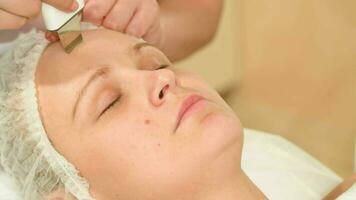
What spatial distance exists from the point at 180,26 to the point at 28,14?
644 mm

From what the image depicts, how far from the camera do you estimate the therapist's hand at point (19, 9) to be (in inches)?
39.3

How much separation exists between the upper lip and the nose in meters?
0.04

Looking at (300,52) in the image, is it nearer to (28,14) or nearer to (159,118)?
(159,118)

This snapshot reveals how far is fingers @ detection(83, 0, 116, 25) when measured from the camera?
1.28 m

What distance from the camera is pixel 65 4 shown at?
3.47 feet

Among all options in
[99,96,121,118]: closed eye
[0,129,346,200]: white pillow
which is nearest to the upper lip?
[99,96,121,118]: closed eye

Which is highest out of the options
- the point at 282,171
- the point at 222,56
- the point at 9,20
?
the point at 9,20

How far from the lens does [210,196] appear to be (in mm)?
1197

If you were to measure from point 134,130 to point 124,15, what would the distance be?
0.32 meters

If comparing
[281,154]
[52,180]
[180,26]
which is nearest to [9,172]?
[52,180]

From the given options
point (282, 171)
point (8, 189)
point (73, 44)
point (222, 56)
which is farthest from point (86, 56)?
point (222, 56)

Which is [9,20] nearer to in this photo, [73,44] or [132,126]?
[73,44]

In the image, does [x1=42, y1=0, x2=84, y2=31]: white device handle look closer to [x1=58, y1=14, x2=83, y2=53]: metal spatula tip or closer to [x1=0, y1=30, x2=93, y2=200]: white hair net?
[x1=58, y1=14, x2=83, y2=53]: metal spatula tip

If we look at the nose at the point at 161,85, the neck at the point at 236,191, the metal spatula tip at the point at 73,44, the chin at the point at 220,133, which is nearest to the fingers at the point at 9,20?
the metal spatula tip at the point at 73,44
